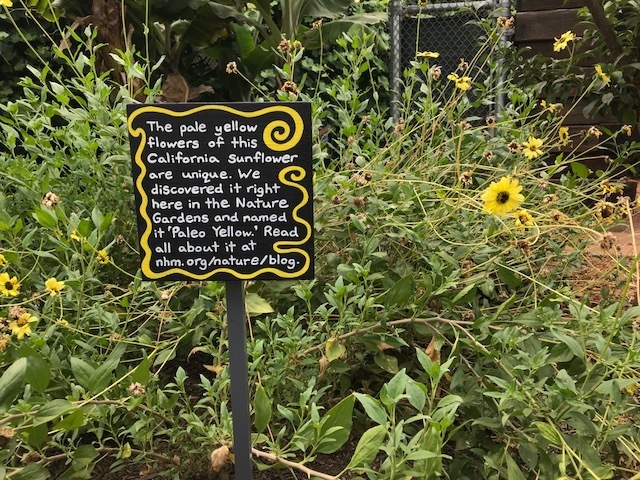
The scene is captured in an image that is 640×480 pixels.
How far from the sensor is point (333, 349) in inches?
45.5

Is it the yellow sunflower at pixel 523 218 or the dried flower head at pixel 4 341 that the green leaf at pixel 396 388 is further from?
the dried flower head at pixel 4 341

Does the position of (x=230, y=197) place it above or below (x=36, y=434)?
above

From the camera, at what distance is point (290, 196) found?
96 centimetres

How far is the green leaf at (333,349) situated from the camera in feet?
3.74

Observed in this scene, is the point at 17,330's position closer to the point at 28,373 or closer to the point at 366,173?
the point at 28,373

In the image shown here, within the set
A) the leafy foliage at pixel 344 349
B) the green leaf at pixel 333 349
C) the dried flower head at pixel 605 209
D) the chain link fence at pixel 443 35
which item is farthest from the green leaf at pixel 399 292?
the chain link fence at pixel 443 35

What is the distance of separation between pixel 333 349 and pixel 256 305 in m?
0.21

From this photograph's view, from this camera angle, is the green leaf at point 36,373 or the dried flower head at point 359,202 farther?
the dried flower head at point 359,202

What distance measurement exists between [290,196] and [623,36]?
1531mm

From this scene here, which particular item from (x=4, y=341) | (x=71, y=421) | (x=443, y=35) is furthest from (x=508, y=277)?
(x=443, y=35)

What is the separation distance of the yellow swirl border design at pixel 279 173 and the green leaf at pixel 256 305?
0.94ft

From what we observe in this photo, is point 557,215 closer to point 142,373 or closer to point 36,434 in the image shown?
point 142,373

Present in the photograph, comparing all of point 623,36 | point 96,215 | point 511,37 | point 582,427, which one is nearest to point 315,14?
point 511,37

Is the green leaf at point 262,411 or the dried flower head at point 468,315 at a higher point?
the dried flower head at point 468,315
